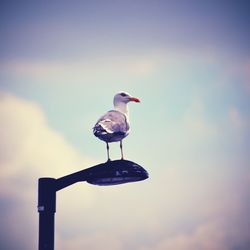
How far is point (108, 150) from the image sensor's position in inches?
420

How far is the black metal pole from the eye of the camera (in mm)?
6820

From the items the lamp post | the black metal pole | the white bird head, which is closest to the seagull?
the white bird head

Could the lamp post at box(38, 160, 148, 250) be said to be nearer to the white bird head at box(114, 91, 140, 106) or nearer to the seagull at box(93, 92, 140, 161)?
the seagull at box(93, 92, 140, 161)

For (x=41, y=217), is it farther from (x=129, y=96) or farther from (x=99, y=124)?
(x=129, y=96)

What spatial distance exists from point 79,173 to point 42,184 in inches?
19.6

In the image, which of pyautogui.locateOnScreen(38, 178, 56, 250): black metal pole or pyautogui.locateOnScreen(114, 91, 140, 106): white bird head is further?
pyautogui.locateOnScreen(114, 91, 140, 106): white bird head

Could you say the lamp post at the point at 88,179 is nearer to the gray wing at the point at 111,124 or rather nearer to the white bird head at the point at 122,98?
the gray wing at the point at 111,124

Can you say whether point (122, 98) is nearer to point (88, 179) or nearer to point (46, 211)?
point (88, 179)

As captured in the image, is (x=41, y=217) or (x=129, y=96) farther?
A: (x=129, y=96)

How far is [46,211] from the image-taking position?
7.01 m

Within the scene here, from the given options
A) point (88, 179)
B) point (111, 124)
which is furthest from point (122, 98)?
point (88, 179)

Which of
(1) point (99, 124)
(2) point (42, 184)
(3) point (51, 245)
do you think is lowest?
(3) point (51, 245)

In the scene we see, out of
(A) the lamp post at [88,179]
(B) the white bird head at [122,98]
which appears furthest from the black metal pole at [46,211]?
(B) the white bird head at [122,98]

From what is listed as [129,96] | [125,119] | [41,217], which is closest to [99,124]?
[125,119]
